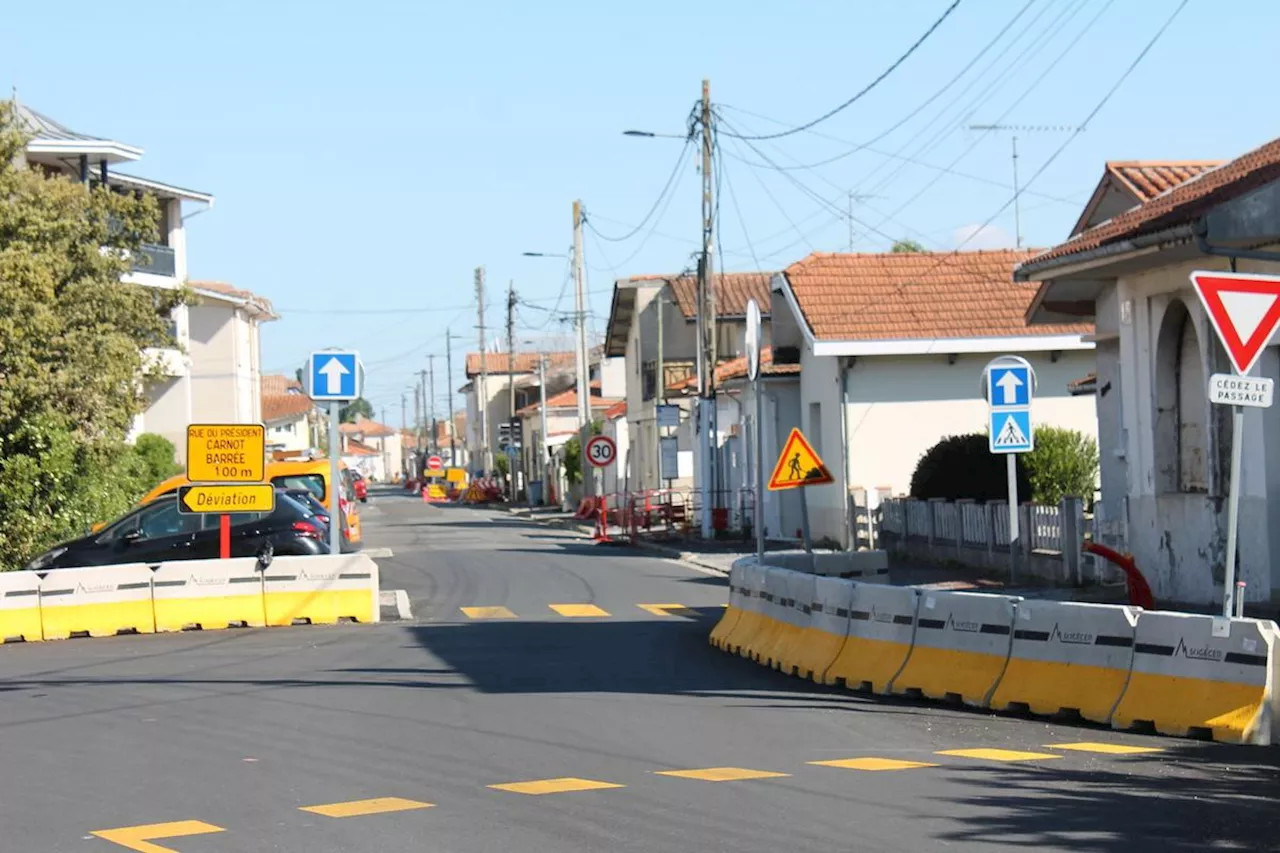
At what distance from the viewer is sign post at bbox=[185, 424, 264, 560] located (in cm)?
2014

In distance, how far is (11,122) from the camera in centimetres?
2888

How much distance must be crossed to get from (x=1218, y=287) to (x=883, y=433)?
927 inches

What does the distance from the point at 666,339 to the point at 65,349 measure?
33.0 m

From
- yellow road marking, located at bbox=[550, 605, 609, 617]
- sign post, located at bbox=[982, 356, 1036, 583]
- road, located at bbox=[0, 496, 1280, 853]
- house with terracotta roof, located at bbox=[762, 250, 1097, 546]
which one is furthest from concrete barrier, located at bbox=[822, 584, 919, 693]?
house with terracotta roof, located at bbox=[762, 250, 1097, 546]

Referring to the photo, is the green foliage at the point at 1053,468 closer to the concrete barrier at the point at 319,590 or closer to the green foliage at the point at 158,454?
the concrete barrier at the point at 319,590

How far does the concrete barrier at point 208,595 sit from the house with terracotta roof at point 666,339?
3218 cm

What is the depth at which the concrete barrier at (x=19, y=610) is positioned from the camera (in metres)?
18.3

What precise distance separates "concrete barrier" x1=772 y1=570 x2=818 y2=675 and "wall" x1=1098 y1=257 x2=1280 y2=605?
198 inches

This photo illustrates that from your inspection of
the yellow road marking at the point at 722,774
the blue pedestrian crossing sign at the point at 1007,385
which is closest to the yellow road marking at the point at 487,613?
the blue pedestrian crossing sign at the point at 1007,385

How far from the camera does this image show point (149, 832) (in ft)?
25.4

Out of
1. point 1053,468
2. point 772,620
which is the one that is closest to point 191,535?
point 772,620

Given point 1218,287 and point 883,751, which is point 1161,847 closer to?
point 883,751

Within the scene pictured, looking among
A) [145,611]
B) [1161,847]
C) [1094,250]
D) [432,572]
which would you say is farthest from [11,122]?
[1161,847]

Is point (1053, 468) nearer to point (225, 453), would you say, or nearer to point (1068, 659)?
point (225, 453)
